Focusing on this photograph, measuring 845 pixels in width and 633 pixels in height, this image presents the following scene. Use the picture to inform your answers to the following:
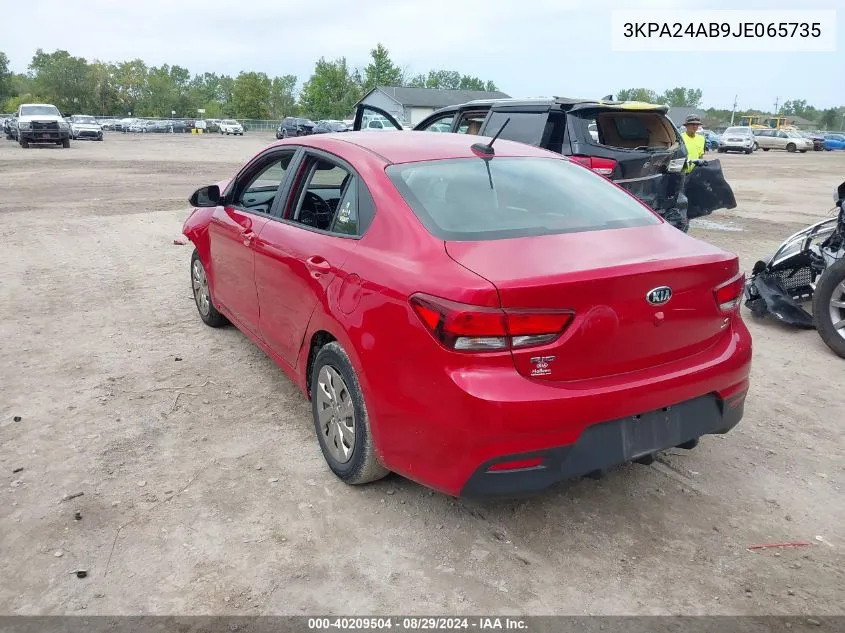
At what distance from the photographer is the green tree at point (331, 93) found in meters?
83.9

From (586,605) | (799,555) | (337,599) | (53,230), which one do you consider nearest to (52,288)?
(53,230)

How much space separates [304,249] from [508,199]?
1071 millimetres

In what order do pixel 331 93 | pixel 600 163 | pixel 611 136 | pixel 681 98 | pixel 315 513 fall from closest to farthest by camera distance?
pixel 315 513, pixel 600 163, pixel 611 136, pixel 331 93, pixel 681 98

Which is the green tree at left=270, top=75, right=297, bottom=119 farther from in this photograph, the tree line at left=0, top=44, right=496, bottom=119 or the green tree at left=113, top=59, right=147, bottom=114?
the green tree at left=113, top=59, right=147, bottom=114

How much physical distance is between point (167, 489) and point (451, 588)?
1517 millimetres

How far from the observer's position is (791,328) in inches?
236

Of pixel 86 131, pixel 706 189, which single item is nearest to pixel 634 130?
pixel 706 189

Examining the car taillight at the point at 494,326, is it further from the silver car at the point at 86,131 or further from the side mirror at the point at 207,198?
the silver car at the point at 86,131

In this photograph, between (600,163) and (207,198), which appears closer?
(207,198)

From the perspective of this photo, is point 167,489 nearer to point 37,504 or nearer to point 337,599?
point 37,504

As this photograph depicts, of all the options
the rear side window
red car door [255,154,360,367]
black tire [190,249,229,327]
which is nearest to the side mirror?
black tire [190,249,229,327]

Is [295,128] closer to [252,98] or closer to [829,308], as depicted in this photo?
A: [829,308]

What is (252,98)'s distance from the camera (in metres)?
99.7

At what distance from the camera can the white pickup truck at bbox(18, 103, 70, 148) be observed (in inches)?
1206
